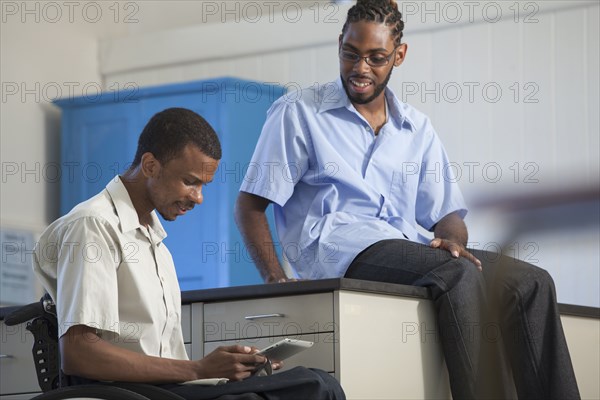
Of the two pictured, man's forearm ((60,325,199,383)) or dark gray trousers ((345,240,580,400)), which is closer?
man's forearm ((60,325,199,383))

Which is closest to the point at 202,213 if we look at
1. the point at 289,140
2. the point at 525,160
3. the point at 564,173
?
the point at 525,160

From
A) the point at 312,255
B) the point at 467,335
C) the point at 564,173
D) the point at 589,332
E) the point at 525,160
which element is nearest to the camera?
the point at 564,173

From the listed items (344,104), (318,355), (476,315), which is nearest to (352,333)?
(318,355)

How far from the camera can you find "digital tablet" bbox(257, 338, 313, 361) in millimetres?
2154

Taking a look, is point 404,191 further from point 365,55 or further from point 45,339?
point 45,339

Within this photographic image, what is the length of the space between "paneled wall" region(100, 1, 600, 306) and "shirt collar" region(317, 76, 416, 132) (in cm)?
136

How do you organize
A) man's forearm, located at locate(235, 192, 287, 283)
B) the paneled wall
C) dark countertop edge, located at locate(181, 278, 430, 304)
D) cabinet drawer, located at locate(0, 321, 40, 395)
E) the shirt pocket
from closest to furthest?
dark countertop edge, located at locate(181, 278, 430, 304) < cabinet drawer, located at locate(0, 321, 40, 395) < man's forearm, located at locate(235, 192, 287, 283) < the shirt pocket < the paneled wall

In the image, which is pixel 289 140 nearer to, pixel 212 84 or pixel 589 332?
pixel 589 332

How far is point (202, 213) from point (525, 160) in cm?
157

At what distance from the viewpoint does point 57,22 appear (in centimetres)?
566

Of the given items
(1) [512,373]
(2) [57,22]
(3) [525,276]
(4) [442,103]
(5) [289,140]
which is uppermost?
(2) [57,22]

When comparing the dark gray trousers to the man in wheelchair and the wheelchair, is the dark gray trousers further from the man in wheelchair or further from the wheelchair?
the wheelchair

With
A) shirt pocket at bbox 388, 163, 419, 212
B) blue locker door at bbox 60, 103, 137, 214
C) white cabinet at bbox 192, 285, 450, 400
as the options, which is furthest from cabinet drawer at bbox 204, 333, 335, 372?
blue locker door at bbox 60, 103, 137, 214

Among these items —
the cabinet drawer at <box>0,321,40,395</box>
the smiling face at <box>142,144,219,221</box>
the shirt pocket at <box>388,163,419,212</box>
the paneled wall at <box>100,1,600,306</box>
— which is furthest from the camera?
the paneled wall at <box>100,1,600,306</box>
